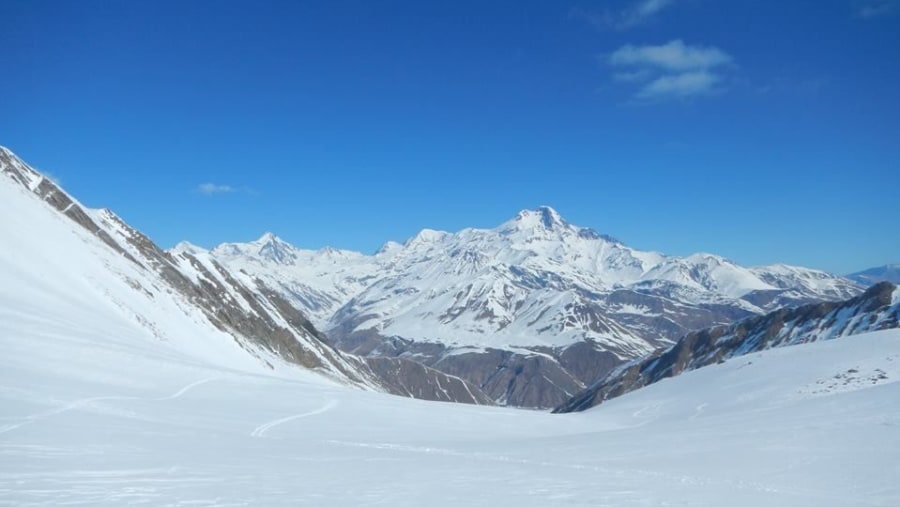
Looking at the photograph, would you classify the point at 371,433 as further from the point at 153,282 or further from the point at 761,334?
the point at 761,334

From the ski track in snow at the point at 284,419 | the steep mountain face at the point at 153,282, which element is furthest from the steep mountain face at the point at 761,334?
the ski track in snow at the point at 284,419

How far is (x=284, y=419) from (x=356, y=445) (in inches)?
281

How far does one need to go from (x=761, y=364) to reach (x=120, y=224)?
113020 millimetres

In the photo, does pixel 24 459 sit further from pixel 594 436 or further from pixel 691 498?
pixel 594 436

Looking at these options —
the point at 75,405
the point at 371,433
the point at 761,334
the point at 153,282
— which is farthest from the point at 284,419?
the point at 761,334

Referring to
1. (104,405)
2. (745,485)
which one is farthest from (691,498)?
(104,405)

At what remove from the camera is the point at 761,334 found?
557 feet

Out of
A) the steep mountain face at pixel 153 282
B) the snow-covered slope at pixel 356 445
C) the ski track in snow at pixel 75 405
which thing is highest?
the steep mountain face at pixel 153 282

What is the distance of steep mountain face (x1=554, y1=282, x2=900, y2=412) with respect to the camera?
15162 cm

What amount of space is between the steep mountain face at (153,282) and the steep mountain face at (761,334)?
77360 mm

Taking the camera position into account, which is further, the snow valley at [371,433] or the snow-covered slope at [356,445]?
the snow valley at [371,433]

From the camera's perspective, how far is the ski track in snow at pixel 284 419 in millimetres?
27698

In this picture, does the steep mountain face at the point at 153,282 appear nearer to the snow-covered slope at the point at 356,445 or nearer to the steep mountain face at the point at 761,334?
the snow-covered slope at the point at 356,445

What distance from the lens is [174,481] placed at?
16953mm
